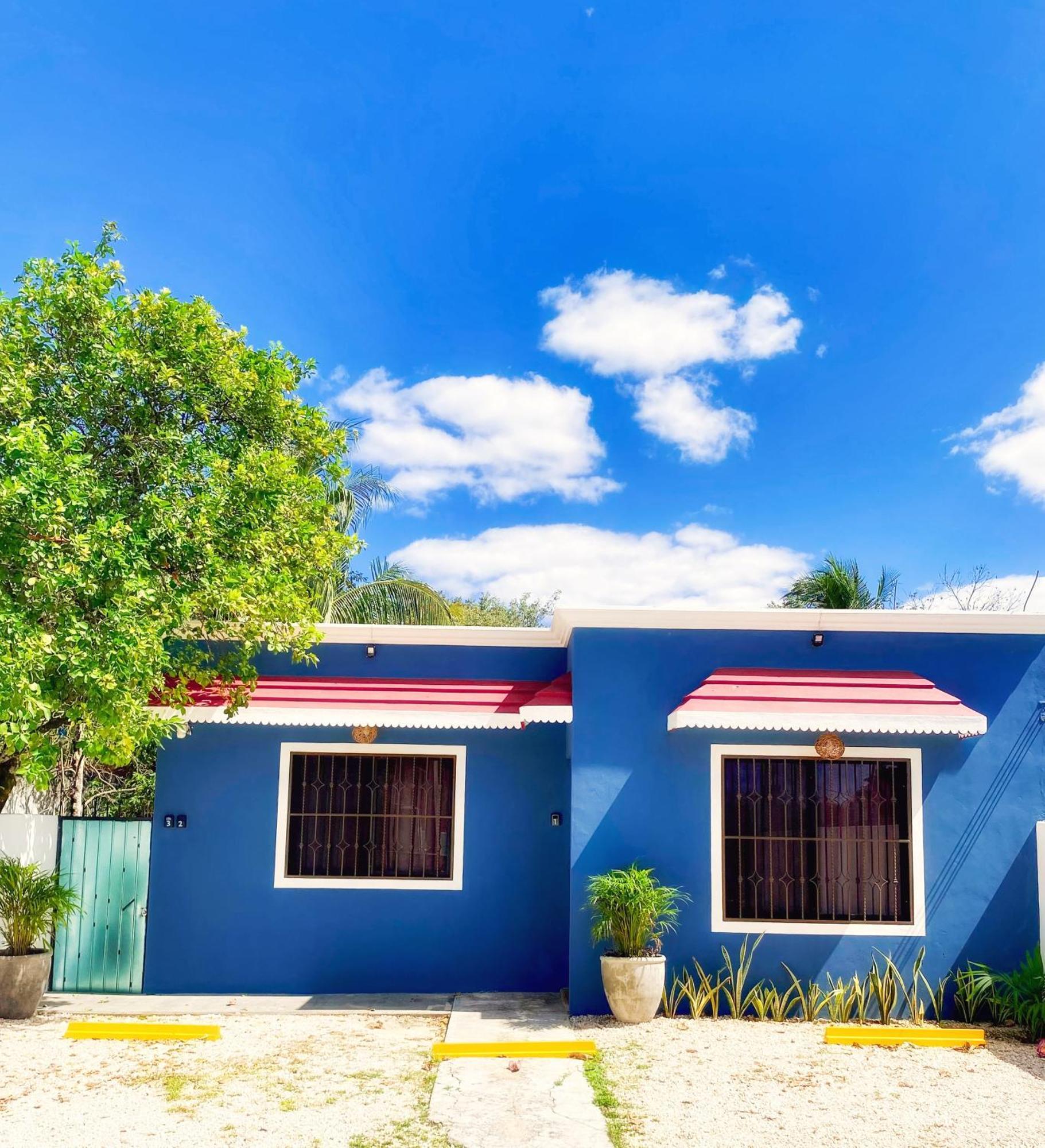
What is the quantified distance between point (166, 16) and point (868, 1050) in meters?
15.9

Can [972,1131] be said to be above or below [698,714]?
below

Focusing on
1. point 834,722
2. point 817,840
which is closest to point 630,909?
point 817,840

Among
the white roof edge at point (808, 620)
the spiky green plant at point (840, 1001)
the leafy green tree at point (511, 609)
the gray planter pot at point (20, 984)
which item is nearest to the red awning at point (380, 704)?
the white roof edge at point (808, 620)

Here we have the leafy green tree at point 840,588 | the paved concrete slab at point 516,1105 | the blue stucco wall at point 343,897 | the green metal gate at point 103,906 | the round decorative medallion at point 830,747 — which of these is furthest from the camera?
the leafy green tree at point 840,588

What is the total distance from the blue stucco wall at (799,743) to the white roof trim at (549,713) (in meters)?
0.13

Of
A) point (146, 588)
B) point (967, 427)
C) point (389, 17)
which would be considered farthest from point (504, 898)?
point (967, 427)

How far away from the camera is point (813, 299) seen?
2320 centimetres

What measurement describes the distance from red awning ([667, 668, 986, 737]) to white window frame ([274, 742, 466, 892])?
3.07m

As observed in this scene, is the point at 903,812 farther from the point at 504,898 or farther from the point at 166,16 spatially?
the point at 166,16

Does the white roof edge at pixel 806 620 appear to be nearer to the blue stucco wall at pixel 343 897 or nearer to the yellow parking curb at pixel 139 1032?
the blue stucco wall at pixel 343 897

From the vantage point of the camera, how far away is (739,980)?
9.94m

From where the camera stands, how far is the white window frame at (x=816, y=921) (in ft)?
33.3

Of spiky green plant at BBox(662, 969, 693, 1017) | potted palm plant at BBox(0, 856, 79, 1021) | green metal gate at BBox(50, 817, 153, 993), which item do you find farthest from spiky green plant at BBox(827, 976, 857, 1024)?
potted palm plant at BBox(0, 856, 79, 1021)

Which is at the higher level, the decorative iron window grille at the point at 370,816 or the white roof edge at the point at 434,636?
the white roof edge at the point at 434,636
